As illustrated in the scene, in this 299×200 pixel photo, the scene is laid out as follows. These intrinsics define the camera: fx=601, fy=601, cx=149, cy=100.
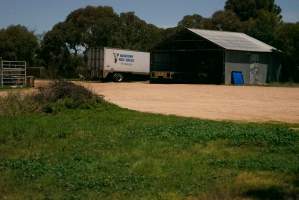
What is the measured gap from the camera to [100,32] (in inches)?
2886

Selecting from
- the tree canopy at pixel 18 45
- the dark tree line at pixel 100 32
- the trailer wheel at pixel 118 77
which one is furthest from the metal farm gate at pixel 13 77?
the tree canopy at pixel 18 45

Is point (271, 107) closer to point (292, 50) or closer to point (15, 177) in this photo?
point (15, 177)

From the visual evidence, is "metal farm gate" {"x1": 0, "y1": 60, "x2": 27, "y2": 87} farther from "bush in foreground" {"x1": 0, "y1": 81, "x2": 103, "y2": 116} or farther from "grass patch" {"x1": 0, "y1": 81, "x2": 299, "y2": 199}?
"grass patch" {"x1": 0, "y1": 81, "x2": 299, "y2": 199}

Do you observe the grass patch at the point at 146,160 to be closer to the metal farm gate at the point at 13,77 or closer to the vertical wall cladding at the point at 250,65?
the metal farm gate at the point at 13,77

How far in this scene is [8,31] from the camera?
80500mm

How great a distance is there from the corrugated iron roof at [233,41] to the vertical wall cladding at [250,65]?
0.46m

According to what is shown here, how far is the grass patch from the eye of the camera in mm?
8625

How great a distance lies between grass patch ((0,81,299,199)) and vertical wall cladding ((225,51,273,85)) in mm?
35162

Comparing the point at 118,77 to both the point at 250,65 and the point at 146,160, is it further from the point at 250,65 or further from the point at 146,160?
the point at 146,160

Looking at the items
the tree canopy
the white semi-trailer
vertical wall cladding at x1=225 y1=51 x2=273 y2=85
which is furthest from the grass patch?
the tree canopy

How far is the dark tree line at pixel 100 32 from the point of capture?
73.0 m

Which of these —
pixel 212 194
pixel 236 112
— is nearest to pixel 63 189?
pixel 212 194

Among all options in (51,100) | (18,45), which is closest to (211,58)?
(18,45)

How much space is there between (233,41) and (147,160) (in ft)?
146
